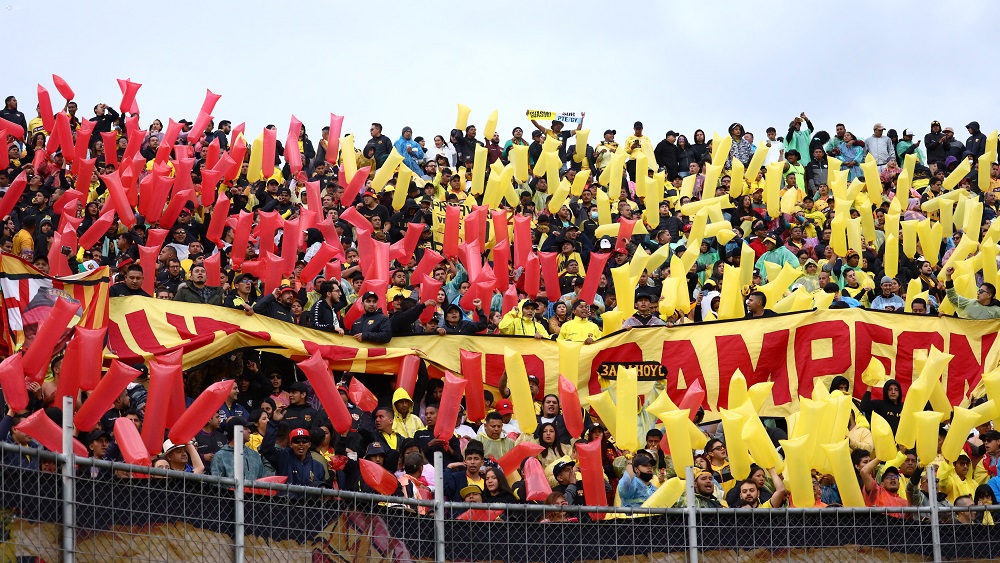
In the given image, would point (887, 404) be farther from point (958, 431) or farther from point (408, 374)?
point (408, 374)

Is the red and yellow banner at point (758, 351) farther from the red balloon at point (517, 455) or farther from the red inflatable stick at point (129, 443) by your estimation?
the red inflatable stick at point (129, 443)

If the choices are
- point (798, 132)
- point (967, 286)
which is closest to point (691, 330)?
point (967, 286)

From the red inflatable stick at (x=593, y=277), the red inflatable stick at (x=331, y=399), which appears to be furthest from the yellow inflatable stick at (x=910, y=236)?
the red inflatable stick at (x=331, y=399)

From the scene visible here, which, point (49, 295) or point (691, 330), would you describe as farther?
point (691, 330)

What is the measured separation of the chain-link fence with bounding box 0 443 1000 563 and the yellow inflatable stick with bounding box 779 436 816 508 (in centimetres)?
134

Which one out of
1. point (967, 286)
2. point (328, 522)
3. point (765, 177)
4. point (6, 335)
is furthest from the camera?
point (765, 177)

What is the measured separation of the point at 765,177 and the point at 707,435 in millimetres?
8429

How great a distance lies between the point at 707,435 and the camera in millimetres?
13195

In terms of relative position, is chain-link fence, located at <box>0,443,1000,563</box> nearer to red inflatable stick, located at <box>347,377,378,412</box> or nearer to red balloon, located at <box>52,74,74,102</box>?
red inflatable stick, located at <box>347,377,378,412</box>

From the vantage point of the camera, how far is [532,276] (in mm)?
16375

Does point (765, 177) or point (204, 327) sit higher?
point (765, 177)

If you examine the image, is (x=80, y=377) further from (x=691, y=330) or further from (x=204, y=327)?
(x=691, y=330)

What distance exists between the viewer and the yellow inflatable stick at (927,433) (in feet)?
38.2

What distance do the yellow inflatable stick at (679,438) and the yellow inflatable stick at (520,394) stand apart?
1.87 m
